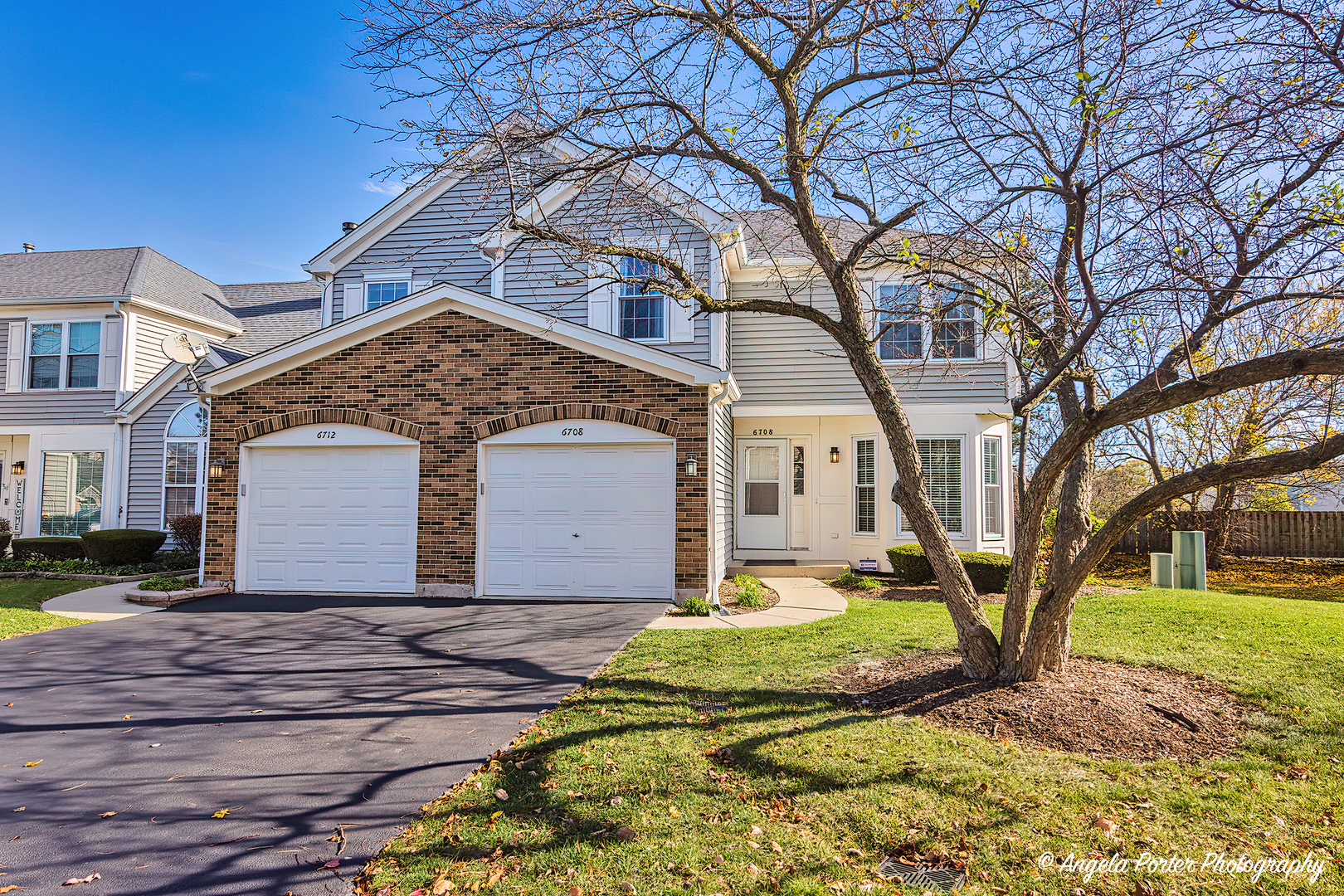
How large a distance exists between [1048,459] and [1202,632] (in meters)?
4.27

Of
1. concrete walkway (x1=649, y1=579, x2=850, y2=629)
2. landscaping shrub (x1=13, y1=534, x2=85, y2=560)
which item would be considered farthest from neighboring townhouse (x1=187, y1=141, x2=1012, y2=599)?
landscaping shrub (x1=13, y1=534, x2=85, y2=560)

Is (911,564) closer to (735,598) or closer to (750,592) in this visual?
(750,592)

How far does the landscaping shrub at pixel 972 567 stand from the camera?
11227 millimetres

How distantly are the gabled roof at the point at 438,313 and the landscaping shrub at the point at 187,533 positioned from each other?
17.4ft

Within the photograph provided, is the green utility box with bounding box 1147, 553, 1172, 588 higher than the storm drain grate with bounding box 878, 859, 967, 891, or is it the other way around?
the green utility box with bounding box 1147, 553, 1172, 588

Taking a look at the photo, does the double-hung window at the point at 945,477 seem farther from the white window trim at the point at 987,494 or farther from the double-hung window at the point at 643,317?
the double-hung window at the point at 643,317

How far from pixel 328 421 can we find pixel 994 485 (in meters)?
11.6

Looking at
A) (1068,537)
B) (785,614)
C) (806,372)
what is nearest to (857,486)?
(806,372)

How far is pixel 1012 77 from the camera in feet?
18.6

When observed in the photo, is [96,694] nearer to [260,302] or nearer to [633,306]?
[633,306]

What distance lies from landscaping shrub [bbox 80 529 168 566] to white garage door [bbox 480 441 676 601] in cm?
845

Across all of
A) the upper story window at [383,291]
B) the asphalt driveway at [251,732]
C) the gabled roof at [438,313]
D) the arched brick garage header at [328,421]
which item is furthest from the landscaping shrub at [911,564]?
the upper story window at [383,291]

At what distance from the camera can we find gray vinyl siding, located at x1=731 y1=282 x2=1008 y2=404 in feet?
44.8

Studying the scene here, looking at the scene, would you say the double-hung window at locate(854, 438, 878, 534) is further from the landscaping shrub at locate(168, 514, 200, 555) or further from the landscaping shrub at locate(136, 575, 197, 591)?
the landscaping shrub at locate(168, 514, 200, 555)
